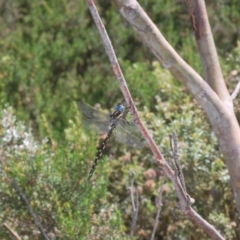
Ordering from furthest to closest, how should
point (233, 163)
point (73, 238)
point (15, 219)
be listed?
point (15, 219)
point (73, 238)
point (233, 163)

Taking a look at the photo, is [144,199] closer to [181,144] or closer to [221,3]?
[181,144]

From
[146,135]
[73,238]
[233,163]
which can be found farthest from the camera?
[73,238]

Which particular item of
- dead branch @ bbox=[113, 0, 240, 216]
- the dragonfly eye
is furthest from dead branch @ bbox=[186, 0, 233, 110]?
the dragonfly eye

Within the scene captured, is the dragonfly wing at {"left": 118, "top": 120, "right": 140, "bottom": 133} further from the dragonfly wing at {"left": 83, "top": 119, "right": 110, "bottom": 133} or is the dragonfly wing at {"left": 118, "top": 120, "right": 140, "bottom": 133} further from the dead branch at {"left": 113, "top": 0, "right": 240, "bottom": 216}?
the dead branch at {"left": 113, "top": 0, "right": 240, "bottom": 216}

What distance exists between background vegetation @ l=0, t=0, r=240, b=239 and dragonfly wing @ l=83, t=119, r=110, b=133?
7.9 inches

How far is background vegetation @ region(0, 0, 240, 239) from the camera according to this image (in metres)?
2.96

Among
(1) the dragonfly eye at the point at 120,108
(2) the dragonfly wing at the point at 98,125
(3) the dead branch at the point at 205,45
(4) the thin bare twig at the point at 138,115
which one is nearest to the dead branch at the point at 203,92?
(4) the thin bare twig at the point at 138,115

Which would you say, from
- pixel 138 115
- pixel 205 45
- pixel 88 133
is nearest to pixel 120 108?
pixel 205 45

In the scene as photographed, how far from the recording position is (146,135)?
1760 mm

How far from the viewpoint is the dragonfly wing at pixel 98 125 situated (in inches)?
109

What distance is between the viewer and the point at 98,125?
278 centimetres

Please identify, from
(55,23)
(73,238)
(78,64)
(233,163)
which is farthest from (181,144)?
(55,23)

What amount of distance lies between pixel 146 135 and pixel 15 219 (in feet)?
4.54

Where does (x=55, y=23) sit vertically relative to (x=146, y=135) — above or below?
above
